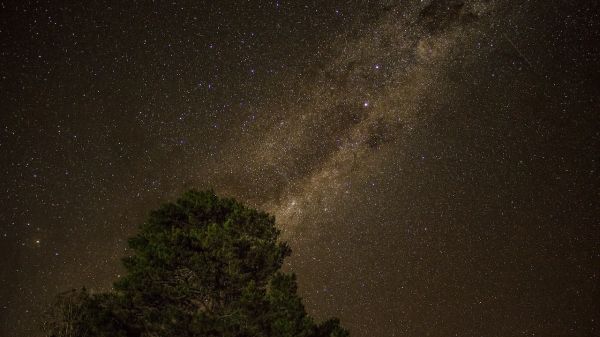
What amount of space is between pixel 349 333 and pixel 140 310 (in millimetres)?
5860

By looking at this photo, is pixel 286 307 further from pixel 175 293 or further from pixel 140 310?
pixel 140 310

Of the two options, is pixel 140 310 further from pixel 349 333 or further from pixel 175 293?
pixel 349 333

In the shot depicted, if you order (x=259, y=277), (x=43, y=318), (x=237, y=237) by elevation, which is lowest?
(x=259, y=277)

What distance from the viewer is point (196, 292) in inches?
499

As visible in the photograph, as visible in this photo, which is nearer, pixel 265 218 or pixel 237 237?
pixel 237 237

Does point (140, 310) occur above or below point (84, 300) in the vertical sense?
below

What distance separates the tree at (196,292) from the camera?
1208 cm

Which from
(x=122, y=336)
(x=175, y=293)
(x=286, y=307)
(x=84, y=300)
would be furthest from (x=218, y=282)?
(x=84, y=300)

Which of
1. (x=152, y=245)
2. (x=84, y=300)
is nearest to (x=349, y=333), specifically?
(x=152, y=245)

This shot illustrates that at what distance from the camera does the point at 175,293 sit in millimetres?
12305

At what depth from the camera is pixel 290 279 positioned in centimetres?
1334

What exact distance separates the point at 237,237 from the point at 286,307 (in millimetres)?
2314

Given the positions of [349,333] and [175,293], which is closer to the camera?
[175,293]

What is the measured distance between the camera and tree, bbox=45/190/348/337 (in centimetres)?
1208
